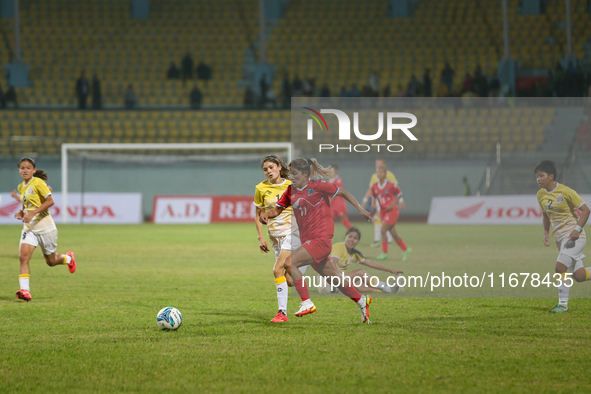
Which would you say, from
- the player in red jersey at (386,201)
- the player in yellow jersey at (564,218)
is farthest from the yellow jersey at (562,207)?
the player in red jersey at (386,201)

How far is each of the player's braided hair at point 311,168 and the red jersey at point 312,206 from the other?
0.39ft

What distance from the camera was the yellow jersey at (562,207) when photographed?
837cm

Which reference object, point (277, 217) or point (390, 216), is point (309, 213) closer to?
point (277, 217)

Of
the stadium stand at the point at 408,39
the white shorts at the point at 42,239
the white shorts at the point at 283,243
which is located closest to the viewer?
the white shorts at the point at 283,243

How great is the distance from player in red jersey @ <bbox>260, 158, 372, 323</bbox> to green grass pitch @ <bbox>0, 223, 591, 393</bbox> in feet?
1.82

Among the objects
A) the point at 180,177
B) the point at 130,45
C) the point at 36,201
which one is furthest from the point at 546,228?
the point at 130,45

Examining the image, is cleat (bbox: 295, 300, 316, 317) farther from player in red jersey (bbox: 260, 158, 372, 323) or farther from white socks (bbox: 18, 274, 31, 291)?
white socks (bbox: 18, 274, 31, 291)

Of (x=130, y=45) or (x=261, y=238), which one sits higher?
(x=130, y=45)

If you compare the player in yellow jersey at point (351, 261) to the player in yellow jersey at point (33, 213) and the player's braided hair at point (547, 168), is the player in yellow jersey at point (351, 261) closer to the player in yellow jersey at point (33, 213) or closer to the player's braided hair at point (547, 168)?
the player's braided hair at point (547, 168)

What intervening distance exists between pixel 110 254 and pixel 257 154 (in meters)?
13.6

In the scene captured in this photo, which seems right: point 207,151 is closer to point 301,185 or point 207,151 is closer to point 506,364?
point 301,185

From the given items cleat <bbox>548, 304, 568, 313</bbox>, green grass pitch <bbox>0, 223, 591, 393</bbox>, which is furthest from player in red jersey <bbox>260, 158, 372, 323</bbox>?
cleat <bbox>548, 304, 568, 313</bbox>

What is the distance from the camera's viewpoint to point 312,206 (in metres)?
7.78

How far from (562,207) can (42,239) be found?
714cm
